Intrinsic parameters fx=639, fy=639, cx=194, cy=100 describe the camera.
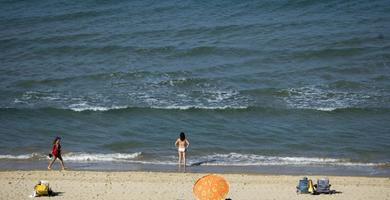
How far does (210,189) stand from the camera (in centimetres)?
1404

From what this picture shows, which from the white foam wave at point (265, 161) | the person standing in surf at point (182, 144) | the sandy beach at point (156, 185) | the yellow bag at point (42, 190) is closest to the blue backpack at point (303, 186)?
the sandy beach at point (156, 185)

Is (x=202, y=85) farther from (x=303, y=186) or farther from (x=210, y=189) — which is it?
(x=210, y=189)

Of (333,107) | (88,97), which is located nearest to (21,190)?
(88,97)

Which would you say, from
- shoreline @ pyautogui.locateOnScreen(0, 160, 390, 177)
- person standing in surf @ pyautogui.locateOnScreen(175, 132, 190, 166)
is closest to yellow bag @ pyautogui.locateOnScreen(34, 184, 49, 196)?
shoreline @ pyautogui.locateOnScreen(0, 160, 390, 177)

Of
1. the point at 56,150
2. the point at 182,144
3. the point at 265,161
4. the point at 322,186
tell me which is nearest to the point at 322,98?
the point at 265,161

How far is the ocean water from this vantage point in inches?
844

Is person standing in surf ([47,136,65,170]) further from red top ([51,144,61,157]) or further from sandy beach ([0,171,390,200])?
sandy beach ([0,171,390,200])

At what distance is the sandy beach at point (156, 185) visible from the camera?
16641mm

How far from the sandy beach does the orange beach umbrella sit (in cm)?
237

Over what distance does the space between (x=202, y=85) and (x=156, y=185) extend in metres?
11.0

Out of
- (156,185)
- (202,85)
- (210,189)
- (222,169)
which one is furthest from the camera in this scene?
(202,85)

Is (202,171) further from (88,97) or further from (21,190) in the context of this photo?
(88,97)

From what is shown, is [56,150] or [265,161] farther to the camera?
[265,161]

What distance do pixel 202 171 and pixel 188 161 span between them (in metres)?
1.14
